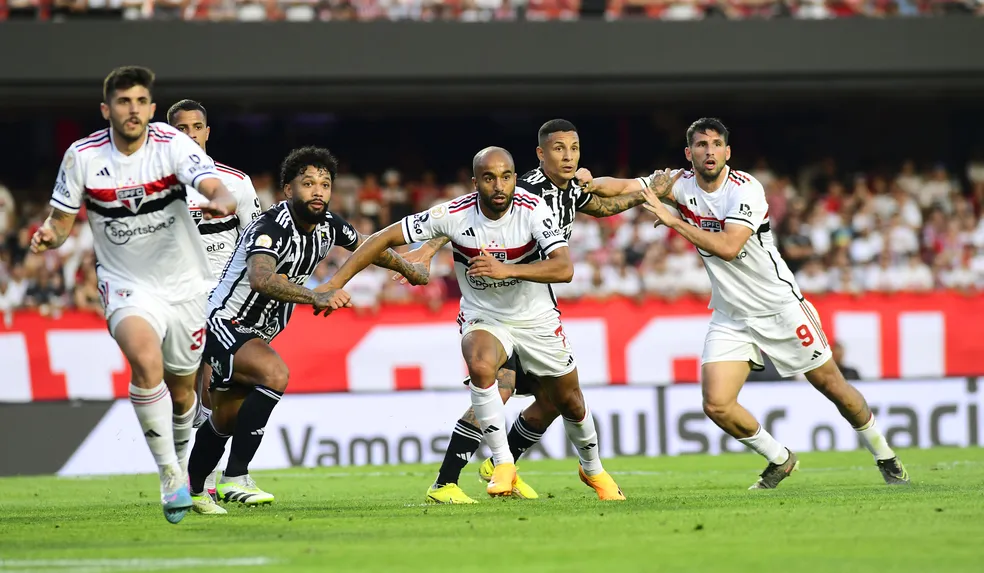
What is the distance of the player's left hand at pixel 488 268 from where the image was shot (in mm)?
8836

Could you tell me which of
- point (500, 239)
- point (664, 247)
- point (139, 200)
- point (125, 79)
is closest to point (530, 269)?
point (500, 239)

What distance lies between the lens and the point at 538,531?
23.5 ft

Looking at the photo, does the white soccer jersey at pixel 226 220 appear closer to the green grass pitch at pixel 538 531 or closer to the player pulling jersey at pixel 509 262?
the player pulling jersey at pixel 509 262

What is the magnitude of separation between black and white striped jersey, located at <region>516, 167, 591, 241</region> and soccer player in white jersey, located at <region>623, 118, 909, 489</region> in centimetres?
69

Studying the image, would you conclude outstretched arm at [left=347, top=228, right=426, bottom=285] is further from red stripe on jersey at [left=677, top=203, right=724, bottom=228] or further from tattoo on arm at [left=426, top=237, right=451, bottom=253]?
red stripe on jersey at [left=677, top=203, right=724, bottom=228]

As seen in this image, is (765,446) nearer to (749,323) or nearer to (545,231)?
(749,323)

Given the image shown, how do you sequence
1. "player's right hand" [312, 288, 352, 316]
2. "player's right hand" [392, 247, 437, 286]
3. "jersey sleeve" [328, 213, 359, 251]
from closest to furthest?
"player's right hand" [312, 288, 352, 316] → "jersey sleeve" [328, 213, 359, 251] → "player's right hand" [392, 247, 437, 286]

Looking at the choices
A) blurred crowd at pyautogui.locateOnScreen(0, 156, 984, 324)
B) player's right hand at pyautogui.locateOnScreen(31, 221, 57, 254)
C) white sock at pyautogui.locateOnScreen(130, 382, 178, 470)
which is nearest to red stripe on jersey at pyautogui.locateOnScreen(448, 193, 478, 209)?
white sock at pyautogui.locateOnScreen(130, 382, 178, 470)

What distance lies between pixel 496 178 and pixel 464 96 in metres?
13.3

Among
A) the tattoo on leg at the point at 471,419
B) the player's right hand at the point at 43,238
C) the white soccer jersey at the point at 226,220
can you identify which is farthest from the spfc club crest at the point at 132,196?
the tattoo on leg at the point at 471,419

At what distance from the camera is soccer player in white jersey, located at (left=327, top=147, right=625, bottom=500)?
29.5ft

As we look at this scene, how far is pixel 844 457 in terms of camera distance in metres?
14.8

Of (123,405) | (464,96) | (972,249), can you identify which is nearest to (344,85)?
(464,96)

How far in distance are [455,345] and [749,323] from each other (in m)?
7.78
